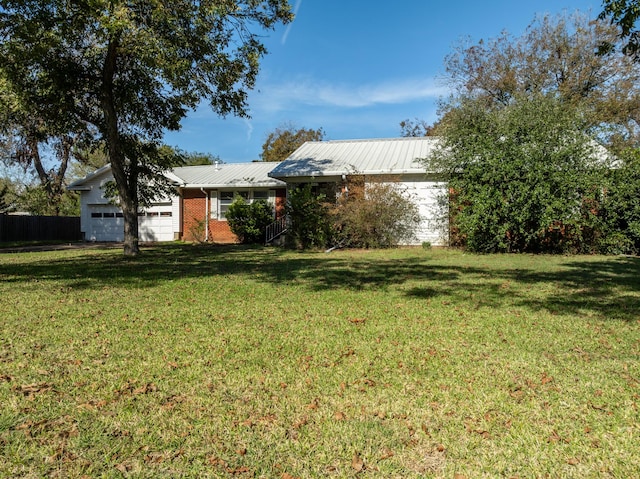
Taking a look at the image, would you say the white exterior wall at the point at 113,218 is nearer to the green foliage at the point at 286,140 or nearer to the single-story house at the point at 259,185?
the single-story house at the point at 259,185

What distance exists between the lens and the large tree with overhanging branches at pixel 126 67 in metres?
10.3

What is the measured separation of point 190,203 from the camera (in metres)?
23.0

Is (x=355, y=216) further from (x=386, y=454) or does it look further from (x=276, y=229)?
(x=386, y=454)

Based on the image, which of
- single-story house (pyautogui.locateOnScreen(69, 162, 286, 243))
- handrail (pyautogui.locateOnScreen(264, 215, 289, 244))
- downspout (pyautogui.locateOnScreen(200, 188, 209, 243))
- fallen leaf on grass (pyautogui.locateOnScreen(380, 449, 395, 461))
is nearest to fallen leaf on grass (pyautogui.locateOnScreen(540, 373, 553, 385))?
fallen leaf on grass (pyautogui.locateOnScreen(380, 449, 395, 461))

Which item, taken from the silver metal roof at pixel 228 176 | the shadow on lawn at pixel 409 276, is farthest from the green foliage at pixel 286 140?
the shadow on lawn at pixel 409 276

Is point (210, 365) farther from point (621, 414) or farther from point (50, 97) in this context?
point (50, 97)

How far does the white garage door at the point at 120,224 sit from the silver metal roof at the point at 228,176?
7.64ft

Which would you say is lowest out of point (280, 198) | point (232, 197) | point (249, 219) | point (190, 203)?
point (249, 219)

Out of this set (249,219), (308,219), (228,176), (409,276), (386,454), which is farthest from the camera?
(228,176)

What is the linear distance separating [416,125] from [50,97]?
27740 millimetres

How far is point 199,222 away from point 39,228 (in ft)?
31.8

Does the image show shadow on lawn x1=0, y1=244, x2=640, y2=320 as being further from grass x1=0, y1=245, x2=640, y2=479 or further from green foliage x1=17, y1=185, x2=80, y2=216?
green foliage x1=17, y1=185, x2=80, y2=216

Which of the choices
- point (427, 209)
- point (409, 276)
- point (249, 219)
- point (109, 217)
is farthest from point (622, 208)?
point (109, 217)

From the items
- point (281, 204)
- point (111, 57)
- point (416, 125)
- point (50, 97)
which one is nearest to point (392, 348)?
point (111, 57)
